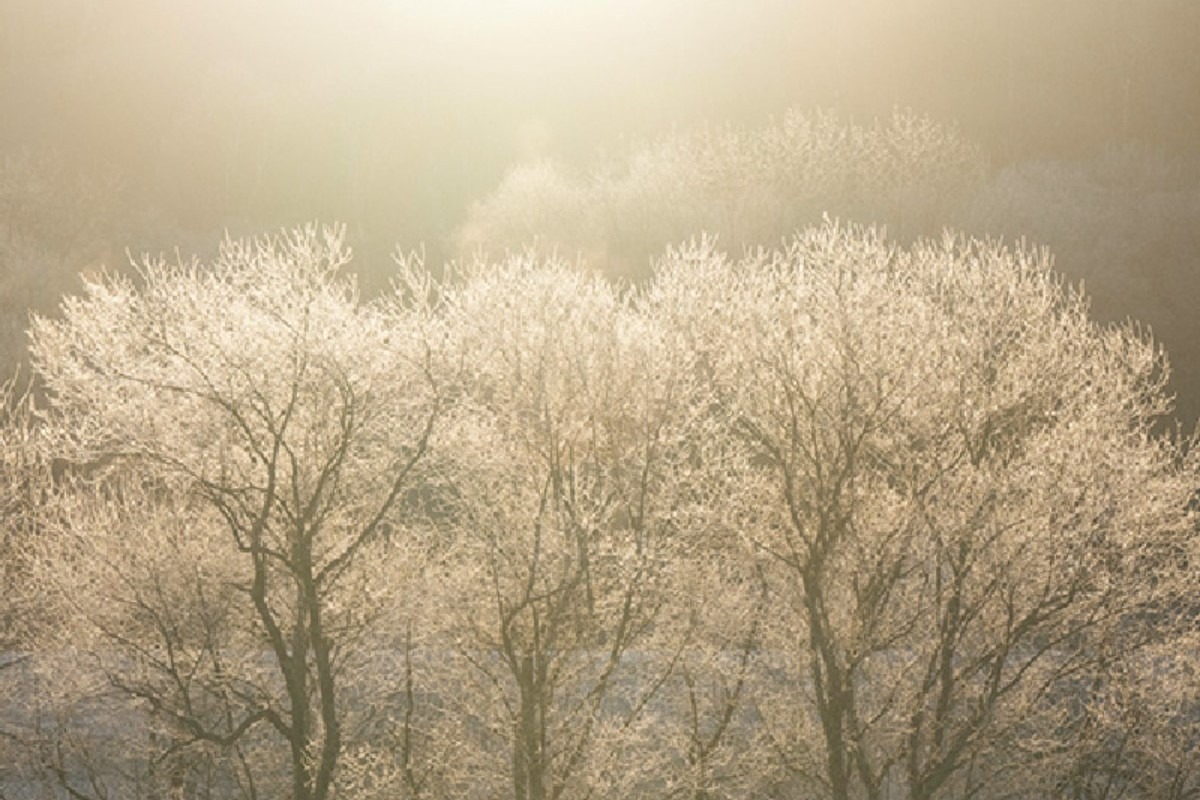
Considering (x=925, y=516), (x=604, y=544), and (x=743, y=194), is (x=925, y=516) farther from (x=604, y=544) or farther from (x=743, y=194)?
(x=743, y=194)

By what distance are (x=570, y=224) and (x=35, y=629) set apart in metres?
32.4

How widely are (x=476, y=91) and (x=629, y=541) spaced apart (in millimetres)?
64282

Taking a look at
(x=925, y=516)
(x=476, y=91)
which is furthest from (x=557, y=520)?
(x=476, y=91)

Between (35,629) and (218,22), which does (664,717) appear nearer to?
(35,629)

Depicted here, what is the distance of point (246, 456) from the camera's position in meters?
25.4

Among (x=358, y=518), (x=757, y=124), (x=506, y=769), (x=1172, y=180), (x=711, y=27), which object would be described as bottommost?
(x=506, y=769)

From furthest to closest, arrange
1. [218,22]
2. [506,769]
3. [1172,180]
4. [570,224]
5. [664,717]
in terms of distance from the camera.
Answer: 1. [218,22]
2. [1172,180]
3. [570,224]
4. [664,717]
5. [506,769]

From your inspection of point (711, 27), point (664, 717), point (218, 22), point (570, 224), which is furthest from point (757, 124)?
point (664, 717)

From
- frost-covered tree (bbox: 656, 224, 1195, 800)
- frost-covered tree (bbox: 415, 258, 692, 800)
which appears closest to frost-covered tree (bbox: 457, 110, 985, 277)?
frost-covered tree (bbox: 656, 224, 1195, 800)

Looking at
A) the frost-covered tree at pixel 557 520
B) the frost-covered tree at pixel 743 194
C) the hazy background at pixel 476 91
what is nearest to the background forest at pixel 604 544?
the frost-covered tree at pixel 557 520

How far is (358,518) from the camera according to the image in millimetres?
28953

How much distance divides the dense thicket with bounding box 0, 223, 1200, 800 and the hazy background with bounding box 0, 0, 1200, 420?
43.8 metres

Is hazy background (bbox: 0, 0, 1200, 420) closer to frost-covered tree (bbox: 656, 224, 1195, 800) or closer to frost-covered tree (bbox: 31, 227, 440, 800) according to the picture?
frost-covered tree (bbox: 31, 227, 440, 800)

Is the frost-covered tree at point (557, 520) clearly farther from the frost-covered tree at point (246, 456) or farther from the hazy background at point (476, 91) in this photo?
the hazy background at point (476, 91)
